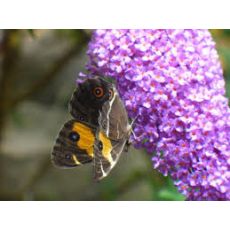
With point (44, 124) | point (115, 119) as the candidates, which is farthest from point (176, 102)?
point (44, 124)

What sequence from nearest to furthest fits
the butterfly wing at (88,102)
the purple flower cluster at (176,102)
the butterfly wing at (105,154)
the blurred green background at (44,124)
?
the butterfly wing at (105,154) < the purple flower cluster at (176,102) < the butterfly wing at (88,102) < the blurred green background at (44,124)

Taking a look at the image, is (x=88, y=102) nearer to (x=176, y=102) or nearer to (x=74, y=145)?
(x=74, y=145)

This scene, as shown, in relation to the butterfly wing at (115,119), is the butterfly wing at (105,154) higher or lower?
lower

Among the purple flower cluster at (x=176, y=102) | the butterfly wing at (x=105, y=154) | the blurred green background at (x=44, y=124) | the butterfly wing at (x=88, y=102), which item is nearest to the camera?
the butterfly wing at (x=105, y=154)

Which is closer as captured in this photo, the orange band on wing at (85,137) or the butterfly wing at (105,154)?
the butterfly wing at (105,154)

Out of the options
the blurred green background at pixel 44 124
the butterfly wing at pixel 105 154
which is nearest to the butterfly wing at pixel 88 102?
the butterfly wing at pixel 105 154

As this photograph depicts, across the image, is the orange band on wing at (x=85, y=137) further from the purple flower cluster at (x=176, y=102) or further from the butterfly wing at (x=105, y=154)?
the purple flower cluster at (x=176, y=102)
